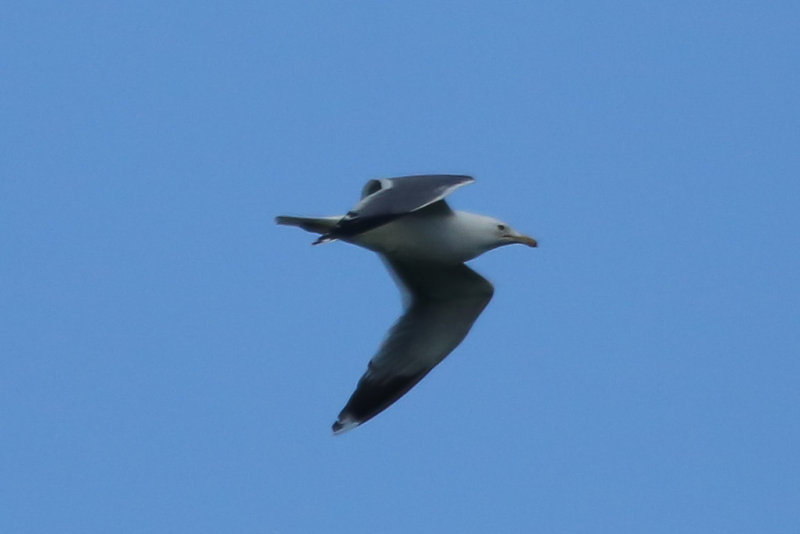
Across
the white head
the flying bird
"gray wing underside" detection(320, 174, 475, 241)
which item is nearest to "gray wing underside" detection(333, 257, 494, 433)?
the flying bird

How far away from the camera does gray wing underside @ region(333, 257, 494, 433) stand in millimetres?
9789

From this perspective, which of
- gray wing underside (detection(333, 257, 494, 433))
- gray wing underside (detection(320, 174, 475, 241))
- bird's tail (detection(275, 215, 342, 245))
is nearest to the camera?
gray wing underside (detection(320, 174, 475, 241))

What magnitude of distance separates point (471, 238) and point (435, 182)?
0.76 meters

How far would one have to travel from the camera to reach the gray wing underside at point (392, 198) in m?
8.07

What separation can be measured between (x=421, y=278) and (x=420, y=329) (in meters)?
0.33

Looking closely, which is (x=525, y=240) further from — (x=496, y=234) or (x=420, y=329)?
(x=420, y=329)

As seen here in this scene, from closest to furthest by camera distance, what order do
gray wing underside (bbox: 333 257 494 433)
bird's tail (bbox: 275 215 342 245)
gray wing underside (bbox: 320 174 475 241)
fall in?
gray wing underside (bbox: 320 174 475 241)
bird's tail (bbox: 275 215 342 245)
gray wing underside (bbox: 333 257 494 433)

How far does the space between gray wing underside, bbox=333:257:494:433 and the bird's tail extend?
953mm

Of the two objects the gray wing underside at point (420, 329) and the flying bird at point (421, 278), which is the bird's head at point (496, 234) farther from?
the gray wing underside at point (420, 329)

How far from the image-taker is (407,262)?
9820 millimetres

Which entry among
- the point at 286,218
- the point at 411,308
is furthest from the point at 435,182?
the point at 411,308

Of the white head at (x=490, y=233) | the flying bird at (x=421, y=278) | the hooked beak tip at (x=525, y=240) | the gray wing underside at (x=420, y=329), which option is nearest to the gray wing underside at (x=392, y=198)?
the flying bird at (x=421, y=278)

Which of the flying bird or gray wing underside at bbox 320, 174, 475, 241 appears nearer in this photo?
gray wing underside at bbox 320, 174, 475, 241

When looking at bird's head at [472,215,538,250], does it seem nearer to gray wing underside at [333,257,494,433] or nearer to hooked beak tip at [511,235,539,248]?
hooked beak tip at [511,235,539,248]
